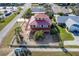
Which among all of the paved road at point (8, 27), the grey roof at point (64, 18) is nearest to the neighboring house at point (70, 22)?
the grey roof at point (64, 18)

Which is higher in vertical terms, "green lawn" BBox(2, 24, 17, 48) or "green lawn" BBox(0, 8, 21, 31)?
"green lawn" BBox(0, 8, 21, 31)

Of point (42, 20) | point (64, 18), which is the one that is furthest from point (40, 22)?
point (64, 18)

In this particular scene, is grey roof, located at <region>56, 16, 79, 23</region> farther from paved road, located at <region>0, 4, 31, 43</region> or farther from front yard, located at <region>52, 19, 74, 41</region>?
paved road, located at <region>0, 4, 31, 43</region>

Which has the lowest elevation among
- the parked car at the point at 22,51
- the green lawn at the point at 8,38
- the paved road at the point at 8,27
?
the parked car at the point at 22,51

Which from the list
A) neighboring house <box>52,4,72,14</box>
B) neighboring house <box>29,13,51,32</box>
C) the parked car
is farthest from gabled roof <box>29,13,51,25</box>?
the parked car

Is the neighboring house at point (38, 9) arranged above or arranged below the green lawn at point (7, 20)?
above

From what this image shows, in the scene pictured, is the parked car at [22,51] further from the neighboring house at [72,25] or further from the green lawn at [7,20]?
the neighboring house at [72,25]
